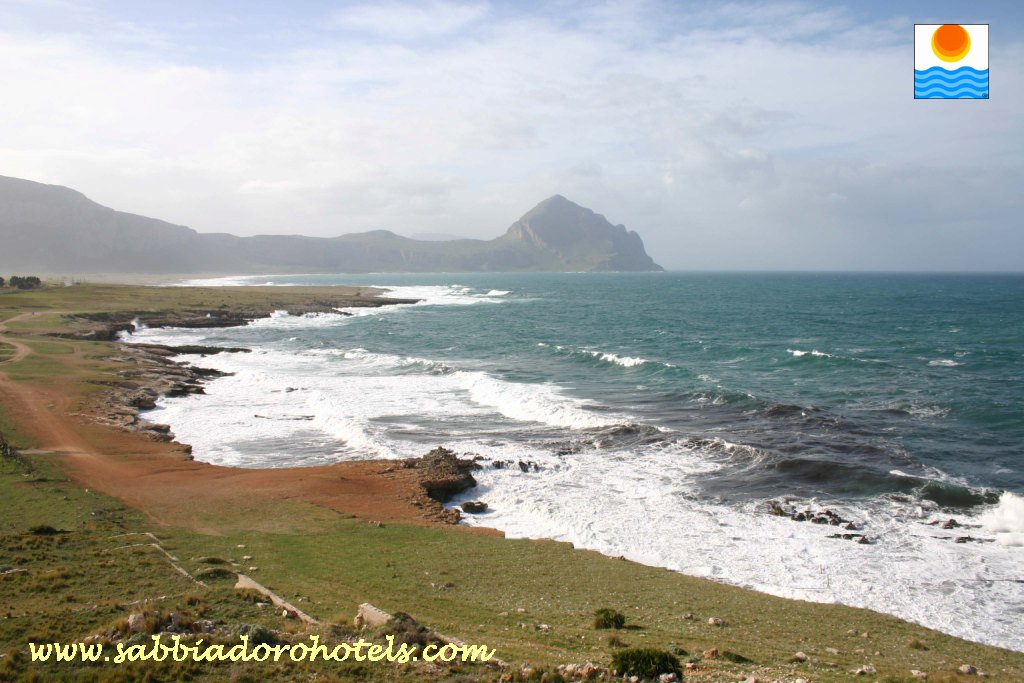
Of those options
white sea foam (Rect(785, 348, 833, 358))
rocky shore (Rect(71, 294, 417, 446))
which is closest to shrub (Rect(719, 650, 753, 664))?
rocky shore (Rect(71, 294, 417, 446))

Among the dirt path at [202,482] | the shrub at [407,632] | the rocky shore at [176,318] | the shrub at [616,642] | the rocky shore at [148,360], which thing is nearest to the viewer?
the shrub at [407,632]

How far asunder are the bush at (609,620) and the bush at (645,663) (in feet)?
7.37

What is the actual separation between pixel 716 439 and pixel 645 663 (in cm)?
2080

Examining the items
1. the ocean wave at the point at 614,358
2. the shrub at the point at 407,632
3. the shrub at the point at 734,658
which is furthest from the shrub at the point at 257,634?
the ocean wave at the point at 614,358

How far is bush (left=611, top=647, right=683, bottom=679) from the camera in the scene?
10.1 m

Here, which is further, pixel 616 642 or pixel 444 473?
pixel 444 473

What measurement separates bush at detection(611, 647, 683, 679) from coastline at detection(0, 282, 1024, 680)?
31.5ft

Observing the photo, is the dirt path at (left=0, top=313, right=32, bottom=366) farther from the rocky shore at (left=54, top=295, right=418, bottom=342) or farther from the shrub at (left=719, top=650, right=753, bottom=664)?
the shrub at (left=719, top=650, right=753, bottom=664)

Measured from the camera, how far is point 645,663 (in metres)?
10.2

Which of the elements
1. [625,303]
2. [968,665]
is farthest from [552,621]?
[625,303]

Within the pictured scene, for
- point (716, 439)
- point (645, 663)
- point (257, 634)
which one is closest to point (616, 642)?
point (645, 663)

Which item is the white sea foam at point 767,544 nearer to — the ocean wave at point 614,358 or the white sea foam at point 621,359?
the ocean wave at point 614,358

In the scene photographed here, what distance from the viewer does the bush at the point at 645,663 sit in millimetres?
10062

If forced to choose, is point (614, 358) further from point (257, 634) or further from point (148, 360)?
point (257, 634)
